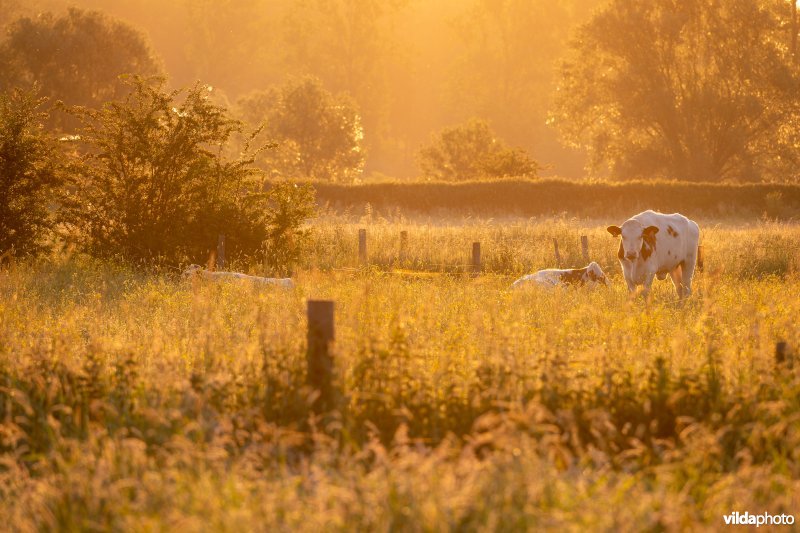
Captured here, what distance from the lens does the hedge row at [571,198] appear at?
49.2 meters

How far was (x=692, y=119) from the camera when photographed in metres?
61.5

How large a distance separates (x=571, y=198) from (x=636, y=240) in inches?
1285

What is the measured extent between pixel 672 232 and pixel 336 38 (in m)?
88.4

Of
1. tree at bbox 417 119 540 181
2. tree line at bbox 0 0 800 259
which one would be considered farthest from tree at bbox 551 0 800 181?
tree at bbox 417 119 540 181

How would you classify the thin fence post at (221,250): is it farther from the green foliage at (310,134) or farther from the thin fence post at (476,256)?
the green foliage at (310,134)

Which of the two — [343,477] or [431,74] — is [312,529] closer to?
[343,477]

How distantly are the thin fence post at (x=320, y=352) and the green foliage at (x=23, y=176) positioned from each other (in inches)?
573

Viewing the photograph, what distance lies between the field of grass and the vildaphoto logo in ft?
0.38

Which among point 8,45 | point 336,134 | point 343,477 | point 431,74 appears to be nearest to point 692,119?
point 336,134

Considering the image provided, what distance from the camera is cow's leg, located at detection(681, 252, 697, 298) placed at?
Result: 19922 mm

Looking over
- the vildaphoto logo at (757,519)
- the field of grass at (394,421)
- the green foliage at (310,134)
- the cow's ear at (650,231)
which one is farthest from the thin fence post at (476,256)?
the green foliage at (310,134)

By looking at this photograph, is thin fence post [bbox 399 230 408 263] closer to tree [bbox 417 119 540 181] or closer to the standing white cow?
the standing white cow

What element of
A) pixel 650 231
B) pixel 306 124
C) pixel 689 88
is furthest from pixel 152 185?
pixel 306 124

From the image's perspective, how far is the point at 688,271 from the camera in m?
20.1
